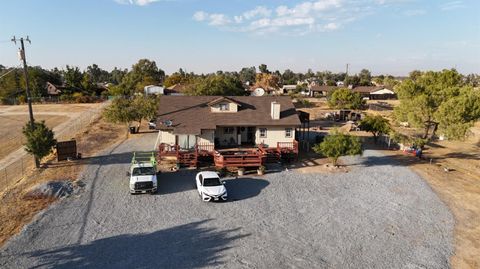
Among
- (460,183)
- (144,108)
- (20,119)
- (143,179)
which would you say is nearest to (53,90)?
(20,119)

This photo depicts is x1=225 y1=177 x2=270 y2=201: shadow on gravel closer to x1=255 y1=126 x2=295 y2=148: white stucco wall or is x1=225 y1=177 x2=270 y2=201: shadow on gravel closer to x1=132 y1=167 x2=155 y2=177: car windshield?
x1=132 y1=167 x2=155 y2=177: car windshield

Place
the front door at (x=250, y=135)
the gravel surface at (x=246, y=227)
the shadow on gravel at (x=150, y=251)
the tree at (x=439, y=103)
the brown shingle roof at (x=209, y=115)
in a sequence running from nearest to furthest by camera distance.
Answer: the shadow on gravel at (x=150, y=251) → the gravel surface at (x=246, y=227) → the brown shingle roof at (x=209, y=115) → the tree at (x=439, y=103) → the front door at (x=250, y=135)

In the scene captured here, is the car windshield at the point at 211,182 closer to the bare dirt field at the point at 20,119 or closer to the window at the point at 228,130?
the window at the point at 228,130

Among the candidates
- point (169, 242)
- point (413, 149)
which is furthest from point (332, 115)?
point (169, 242)

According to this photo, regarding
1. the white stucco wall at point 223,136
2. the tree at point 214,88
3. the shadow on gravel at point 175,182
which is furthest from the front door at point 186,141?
the tree at point 214,88

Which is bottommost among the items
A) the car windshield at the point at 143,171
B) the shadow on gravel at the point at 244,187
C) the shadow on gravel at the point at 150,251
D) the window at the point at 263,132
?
the shadow on gravel at the point at 150,251

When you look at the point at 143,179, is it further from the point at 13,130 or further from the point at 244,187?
the point at 13,130
